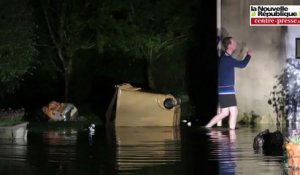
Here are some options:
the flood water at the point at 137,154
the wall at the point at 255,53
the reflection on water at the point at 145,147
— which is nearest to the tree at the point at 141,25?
the wall at the point at 255,53

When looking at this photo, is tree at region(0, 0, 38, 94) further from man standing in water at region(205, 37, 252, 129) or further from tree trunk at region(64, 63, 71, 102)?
tree trunk at region(64, 63, 71, 102)

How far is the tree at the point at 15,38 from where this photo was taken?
50.1ft

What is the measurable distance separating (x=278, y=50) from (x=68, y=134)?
569cm

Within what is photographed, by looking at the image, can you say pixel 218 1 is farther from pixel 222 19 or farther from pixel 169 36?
pixel 169 36

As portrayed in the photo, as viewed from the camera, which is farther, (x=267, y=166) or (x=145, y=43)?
(x=145, y=43)

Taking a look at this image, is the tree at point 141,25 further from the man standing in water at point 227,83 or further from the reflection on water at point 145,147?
the man standing in water at point 227,83

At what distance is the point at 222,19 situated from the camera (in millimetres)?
17453

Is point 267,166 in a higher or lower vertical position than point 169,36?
lower

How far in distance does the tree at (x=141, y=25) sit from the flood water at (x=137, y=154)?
176 inches

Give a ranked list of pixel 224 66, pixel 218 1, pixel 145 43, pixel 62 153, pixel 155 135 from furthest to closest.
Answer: pixel 145 43
pixel 218 1
pixel 224 66
pixel 155 135
pixel 62 153

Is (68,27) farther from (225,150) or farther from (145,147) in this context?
(225,150)

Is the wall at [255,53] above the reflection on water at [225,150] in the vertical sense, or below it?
above

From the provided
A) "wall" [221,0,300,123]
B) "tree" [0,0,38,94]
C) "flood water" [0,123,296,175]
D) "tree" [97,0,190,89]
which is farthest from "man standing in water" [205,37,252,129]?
"tree" [0,0,38,94]

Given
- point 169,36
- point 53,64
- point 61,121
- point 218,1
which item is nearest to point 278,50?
point 218,1
